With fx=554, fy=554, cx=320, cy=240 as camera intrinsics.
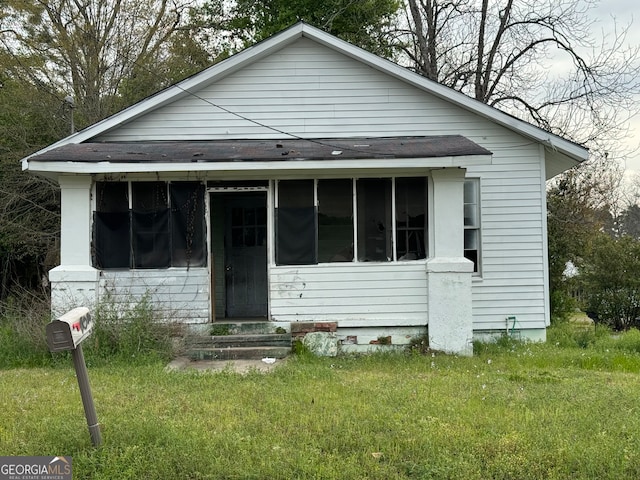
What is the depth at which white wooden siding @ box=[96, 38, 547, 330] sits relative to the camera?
10.6m

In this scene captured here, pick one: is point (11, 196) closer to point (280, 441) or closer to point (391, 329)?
point (391, 329)

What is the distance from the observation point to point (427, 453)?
454 centimetres

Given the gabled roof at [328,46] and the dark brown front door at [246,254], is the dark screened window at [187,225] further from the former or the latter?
the gabled roof at [328,46]

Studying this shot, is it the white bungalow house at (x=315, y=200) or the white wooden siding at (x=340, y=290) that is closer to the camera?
the white bungalow house at (x=315, y=200)

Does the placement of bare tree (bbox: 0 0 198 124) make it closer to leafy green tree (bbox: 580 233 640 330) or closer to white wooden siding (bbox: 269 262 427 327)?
white wooden siding (bbox: 269 262 427 327)

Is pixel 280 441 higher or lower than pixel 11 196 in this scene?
lower

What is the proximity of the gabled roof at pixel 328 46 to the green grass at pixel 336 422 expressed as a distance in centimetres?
438

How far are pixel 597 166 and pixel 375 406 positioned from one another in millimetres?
16425

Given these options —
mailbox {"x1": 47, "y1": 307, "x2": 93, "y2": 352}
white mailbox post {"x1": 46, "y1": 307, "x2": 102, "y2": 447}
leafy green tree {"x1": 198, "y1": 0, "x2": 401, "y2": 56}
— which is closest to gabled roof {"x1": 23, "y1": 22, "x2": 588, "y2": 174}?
white mailbox post {"x1": 46, "y1": 307, "x2": 102, "y2": 447}

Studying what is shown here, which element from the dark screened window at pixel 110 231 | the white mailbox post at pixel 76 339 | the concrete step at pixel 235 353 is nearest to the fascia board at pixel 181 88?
the dark screened window at pixel 110 231

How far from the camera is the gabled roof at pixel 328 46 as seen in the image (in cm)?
1026

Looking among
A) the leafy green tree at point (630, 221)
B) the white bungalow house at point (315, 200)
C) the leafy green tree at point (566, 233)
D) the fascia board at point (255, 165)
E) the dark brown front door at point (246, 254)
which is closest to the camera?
the fascia board at point (255, 165)

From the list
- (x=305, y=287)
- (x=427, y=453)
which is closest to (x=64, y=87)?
(x=305, y=287)

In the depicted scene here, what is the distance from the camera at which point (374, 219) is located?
32.4 ft
